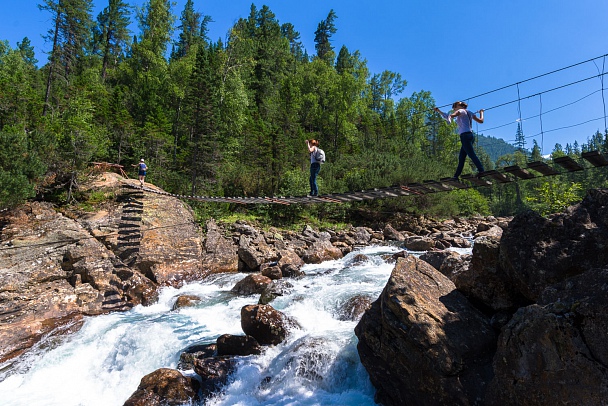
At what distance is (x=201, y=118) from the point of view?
950 inches

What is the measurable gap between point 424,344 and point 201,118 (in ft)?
71.7

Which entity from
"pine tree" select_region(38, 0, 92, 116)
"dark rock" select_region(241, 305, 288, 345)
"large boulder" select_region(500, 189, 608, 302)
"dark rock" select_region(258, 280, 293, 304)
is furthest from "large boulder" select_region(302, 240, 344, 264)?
"pine tree" select_region(38, 0, 92, 116)

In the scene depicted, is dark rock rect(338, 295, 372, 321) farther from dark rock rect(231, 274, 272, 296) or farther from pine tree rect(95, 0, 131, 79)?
pine tree rect(95, 0, 131, 79)

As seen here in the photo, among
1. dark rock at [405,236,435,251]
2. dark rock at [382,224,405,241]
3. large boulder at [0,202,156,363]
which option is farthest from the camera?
dark rock at [382,224,405,241]

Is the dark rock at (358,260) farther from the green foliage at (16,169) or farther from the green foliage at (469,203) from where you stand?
the green foliage at (469,203)

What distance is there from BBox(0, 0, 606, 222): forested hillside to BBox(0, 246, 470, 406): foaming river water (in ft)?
21.3

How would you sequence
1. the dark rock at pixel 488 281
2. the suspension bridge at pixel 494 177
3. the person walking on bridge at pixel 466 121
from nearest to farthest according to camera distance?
the suspension bridge at pixel 494 177, the dark rock at pixel 488 281, the person walking on bridge at pixel 466 121

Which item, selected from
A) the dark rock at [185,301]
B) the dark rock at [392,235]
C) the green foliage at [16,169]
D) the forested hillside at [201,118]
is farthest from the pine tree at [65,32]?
the dark rock at [392,235]

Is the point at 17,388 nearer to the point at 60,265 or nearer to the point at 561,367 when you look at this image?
the point at 60,265

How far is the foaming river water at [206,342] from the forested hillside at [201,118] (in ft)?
21.3

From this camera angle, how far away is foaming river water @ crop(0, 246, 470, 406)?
7047mm

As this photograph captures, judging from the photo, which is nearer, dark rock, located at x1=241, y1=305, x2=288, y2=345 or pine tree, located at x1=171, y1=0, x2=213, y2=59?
dark rock, located at x1=241, y1=305, x2=288, y2=345

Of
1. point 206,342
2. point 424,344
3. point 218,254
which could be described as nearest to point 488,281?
point 424,344

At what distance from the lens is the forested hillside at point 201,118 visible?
57.3ft
